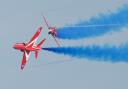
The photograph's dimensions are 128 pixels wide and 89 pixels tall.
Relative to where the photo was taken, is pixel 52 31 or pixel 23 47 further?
pixel 52 31

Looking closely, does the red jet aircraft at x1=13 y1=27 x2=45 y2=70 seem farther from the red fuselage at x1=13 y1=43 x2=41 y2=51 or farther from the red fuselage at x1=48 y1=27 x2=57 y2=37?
the red fuselage at x1=48 y1=27 x2=57 y2=37

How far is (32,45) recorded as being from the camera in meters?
73.9

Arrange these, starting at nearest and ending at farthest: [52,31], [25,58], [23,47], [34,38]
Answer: [23,47]
[25,58]
[34,38]
[52,31]

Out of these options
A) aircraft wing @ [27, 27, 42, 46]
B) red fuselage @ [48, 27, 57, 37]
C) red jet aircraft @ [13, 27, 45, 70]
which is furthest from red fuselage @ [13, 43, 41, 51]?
red fuselage @ [48, 27, 57, 37]

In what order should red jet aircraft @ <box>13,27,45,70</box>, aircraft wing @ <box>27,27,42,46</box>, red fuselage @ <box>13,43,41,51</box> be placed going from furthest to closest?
aircraft wing @ <box>27,27,42,46</box> → red fuselage @ <box>13,43,41,51</box> → red jet aircraft @ <box>13,27,45,70</box>

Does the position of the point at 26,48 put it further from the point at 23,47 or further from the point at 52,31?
the point at 52,31

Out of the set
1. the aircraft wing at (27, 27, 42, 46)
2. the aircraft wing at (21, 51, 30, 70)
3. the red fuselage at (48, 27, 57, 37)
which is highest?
the red fuselage at (48, 27, 57, 37)

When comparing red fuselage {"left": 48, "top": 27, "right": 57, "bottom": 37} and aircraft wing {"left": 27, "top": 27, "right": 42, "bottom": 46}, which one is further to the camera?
red fuselage {"left": 48, "top": 27, "right": 57, "bottom": 37}

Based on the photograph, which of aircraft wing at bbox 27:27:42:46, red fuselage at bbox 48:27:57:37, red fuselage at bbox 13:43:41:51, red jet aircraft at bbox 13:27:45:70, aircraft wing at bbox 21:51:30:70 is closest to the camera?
red jet aircraft at bbox 13:27:45:70

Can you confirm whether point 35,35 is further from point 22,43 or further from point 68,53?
point 68,53

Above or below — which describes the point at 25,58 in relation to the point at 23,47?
below

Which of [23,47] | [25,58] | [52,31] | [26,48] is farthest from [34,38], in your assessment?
[52,31]

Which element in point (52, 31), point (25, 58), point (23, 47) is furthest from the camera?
point (52, 31)

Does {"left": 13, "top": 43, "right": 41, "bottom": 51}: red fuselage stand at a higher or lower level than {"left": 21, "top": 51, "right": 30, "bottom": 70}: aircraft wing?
higher
